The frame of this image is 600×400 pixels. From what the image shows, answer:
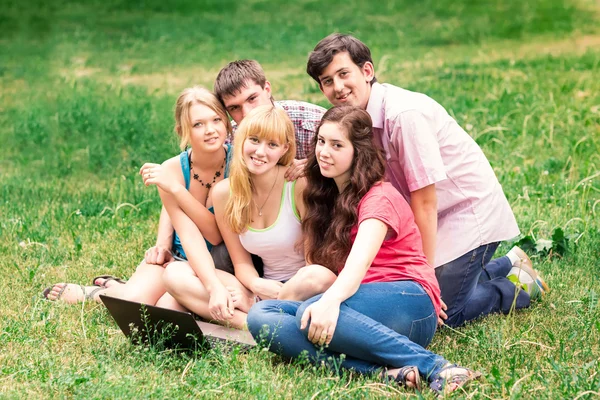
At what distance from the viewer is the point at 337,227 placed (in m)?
3.95

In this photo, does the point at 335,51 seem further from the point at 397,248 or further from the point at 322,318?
the point at 322,318

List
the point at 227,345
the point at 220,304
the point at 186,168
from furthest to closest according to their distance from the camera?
1. the point at 186,168
2. the point at 220,304
3. the point at 227,345

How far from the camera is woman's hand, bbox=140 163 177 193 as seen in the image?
14.4ft

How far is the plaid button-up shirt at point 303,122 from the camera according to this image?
16.2ft

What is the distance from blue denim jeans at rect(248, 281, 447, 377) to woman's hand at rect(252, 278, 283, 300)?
31 cm

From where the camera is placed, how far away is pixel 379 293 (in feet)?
12.5

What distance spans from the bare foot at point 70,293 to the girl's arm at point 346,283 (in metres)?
1.66

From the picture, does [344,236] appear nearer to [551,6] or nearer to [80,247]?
[80,247]

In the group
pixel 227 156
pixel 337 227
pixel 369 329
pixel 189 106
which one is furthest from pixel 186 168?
pixel 369 329

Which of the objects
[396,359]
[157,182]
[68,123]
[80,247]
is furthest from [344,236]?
[68,123]

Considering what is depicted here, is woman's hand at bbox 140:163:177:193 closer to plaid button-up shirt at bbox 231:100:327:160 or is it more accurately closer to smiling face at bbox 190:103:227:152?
smiling face at bbox 190:103:227:152

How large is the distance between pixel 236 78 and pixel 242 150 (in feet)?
1.79

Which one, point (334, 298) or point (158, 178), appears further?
point (158, 178)

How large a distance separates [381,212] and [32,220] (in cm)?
328
